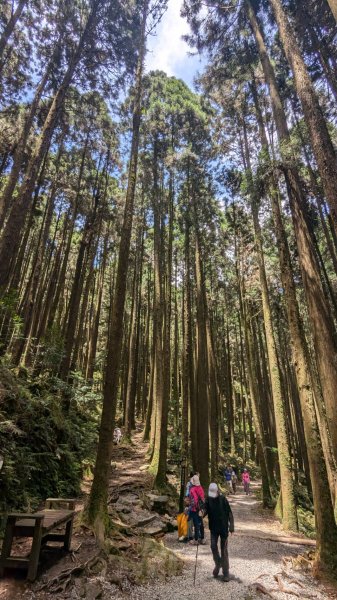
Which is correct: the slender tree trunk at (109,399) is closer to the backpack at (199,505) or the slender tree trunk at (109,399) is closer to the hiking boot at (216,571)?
the hiking boot at (216,571)

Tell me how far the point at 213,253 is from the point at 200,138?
6.38m

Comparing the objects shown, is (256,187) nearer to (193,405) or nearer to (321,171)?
(321,171)

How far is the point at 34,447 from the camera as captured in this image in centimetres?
845

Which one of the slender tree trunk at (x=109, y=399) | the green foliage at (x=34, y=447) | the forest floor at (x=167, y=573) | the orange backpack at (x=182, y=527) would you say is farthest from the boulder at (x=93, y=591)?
the orange backpack at (x=182, y=527)

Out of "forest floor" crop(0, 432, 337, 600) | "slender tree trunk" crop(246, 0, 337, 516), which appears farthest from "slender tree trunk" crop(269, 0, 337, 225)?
"forest floor" crop(0, 432, 337, 600)

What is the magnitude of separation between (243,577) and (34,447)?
564 centimetres

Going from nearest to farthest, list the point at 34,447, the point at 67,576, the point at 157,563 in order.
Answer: the point at 67,576, the point at 157,563, the point at 34,447

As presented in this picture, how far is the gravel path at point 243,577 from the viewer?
4.82m

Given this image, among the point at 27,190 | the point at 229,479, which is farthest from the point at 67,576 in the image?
the point at 229,479

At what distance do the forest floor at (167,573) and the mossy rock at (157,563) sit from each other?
0.02 metres

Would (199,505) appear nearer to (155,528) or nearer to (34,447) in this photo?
(155,528)

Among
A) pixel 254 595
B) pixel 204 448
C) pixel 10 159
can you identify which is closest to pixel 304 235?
pixel 254 595

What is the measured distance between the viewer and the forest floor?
432cm

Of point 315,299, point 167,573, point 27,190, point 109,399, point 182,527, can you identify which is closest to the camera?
point 167,573
